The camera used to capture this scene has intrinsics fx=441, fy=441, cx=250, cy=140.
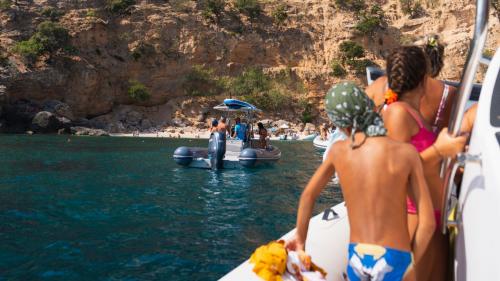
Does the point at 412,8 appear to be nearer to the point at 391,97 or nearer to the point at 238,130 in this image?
the point at 238,130

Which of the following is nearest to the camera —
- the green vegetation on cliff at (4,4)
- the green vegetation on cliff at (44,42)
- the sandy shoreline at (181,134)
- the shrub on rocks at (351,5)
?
the sandy shoreline at (181,134)

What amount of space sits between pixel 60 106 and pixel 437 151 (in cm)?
4320

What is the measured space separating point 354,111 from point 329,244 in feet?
4.41

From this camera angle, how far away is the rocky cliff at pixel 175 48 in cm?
4291

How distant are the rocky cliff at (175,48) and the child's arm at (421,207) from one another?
140 feet

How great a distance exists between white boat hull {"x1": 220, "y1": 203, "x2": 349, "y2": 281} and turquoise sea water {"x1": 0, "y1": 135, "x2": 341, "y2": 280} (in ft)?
7.05

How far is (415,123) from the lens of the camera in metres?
2.51

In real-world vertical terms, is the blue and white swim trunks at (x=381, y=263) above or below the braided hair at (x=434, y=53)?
below

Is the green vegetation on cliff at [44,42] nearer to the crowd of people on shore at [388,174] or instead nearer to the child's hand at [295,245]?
the child's hand at [295,245]

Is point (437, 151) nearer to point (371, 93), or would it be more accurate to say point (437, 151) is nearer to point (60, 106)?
point (371, 93)

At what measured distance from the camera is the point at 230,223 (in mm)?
7750

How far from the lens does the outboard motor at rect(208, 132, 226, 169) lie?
47.2 ft

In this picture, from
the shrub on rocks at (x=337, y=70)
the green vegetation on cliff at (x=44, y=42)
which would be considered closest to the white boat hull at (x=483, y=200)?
the green vegetation on cliff at (x=44, y=42)

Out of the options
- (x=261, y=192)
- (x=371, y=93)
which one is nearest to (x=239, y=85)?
(x=261, y=192)
